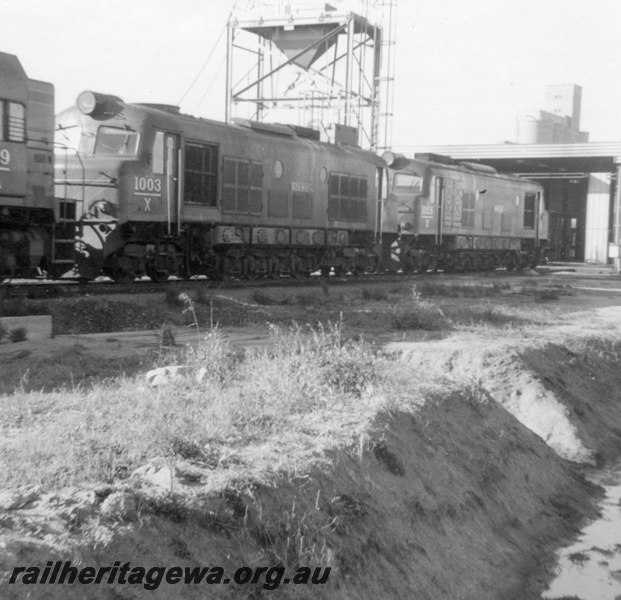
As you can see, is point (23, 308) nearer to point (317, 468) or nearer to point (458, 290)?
point (317, 468)

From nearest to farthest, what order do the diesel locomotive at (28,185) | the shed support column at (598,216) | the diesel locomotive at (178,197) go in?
the diesel locomotive at (28,185)
the diesel locomotive at (178,197)
the shed support column at (598,216)

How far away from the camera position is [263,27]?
39.2 m

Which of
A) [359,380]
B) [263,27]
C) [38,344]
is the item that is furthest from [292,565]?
[263,27]

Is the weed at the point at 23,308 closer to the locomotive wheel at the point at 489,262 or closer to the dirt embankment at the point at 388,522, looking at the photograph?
the dirt embankment at the point at 388,522

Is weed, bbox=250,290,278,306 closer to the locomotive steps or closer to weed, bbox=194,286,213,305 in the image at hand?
weed, bbox=194,286,213,305

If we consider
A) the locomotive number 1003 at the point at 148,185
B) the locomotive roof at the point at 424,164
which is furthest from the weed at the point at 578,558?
the locomotive roof at the point at 424,164

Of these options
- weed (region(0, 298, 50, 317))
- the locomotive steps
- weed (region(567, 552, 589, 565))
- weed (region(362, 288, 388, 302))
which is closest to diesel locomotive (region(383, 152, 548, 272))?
weed (region(362, 288, 388, 302))

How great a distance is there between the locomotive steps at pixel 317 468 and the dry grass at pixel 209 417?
21 millimetres

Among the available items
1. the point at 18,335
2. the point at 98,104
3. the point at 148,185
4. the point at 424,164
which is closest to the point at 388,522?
the point at 18,335

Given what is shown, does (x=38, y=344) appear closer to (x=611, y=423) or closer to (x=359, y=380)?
(x=359, y=380)

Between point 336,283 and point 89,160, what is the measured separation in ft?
24.4

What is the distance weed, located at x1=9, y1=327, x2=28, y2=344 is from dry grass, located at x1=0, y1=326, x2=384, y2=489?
2828 millimetres

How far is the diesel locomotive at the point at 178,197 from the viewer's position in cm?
1527

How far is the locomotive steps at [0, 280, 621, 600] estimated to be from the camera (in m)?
4.54
